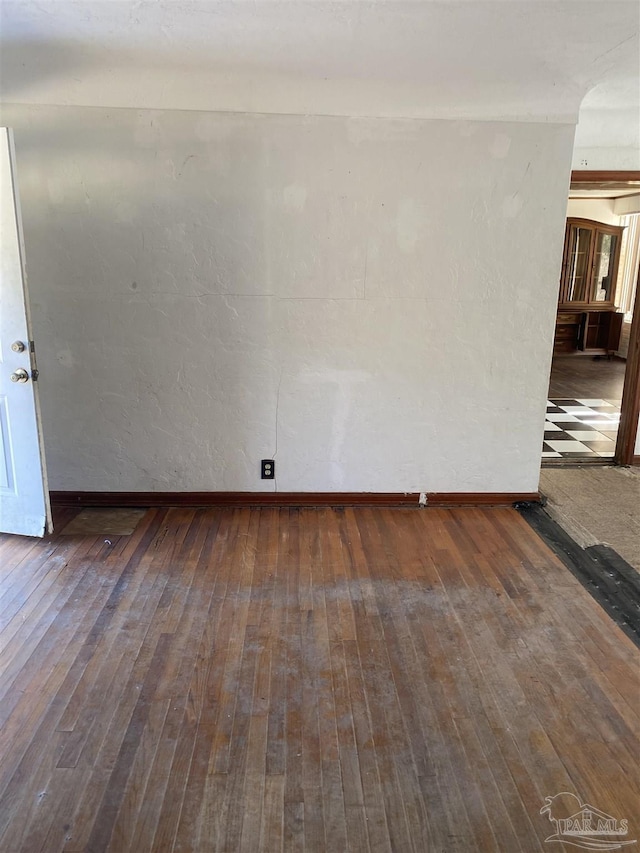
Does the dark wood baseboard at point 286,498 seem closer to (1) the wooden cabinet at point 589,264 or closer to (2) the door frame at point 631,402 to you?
(2) the door frame at point 631,402

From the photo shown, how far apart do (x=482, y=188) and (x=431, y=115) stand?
48 cm

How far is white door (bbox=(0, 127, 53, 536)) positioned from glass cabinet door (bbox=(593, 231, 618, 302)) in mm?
7895

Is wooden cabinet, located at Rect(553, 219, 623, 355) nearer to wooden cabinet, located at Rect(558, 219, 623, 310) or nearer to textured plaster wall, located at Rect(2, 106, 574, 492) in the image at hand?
wooden cabinet, located at Rect(558, 219, 623, 310)

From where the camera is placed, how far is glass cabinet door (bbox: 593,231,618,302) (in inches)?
334

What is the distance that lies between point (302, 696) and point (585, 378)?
676 cm

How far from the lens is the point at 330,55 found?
8.88 ft

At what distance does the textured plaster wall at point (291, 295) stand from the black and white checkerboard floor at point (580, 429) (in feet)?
4.26

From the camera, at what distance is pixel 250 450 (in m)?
3.66

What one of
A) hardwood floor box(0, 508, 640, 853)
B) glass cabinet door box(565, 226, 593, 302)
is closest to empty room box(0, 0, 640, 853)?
hardwood floor box(0, 508, 640, 853)

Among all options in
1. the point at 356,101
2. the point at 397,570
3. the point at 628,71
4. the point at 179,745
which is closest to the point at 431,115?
the point at 356,101

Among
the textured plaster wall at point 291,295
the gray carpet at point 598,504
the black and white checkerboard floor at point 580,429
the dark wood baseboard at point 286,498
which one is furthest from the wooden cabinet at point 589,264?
the dark wood baseboard at point 286,498

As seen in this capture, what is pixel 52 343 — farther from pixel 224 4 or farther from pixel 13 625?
pixel 224 4

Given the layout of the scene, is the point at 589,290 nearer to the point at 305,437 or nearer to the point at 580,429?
the point at 580,429

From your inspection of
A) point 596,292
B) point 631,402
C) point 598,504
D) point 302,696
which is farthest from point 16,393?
point 596,292
